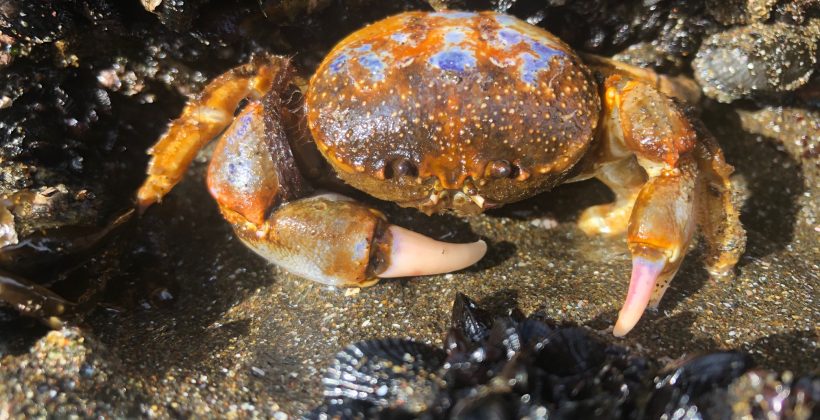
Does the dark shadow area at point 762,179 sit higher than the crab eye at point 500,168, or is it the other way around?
the crab eye at point 500,168

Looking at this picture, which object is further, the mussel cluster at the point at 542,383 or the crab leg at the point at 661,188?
the crab leg at the point at 661,188

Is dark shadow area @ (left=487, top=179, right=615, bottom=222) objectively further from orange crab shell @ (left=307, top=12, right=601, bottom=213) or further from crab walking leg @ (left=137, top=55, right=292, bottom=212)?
crab walking leg @ (left=137, top=55, right=292, bottom=212)

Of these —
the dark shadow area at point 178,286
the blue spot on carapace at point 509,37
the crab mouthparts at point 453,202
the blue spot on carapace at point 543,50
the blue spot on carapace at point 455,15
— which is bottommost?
the dark shadow area at point 178,286

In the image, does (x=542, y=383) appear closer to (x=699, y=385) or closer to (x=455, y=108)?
(x=699, y=385)

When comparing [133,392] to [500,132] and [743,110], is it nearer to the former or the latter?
[500,132]

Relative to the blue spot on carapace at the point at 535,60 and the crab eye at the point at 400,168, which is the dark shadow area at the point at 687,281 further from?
the crab eye at the point at 400,168

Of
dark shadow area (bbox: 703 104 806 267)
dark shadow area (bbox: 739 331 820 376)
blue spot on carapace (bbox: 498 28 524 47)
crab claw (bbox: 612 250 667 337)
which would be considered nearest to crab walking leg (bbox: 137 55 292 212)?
blue spot on carapace (bbox: 498 28 524 47)

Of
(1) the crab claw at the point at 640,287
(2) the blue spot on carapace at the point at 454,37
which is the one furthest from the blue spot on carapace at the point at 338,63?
(1) the crab claw at the point at 640,287

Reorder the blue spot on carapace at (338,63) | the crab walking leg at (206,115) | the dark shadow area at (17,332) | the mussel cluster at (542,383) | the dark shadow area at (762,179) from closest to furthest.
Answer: the mussel cluster at (542,383) < the dark shadow area at (17,332) < the blue spot on carapace at (338,63) < the crab walking leg at (206,115) < the dark shadow area at (762,179)
